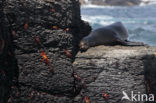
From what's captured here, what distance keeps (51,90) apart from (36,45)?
0.67 metres

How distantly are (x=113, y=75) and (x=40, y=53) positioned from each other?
1058mm

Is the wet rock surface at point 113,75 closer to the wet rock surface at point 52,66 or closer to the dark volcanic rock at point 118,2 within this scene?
the wet rock surface at point 52,66

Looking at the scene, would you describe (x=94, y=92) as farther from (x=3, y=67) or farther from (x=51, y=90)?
(x=3, y=67)

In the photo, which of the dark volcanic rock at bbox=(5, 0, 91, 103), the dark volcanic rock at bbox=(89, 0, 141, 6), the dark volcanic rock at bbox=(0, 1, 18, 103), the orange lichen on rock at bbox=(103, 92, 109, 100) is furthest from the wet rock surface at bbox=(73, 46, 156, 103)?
the dark volcanic rock at bbox=(89, 0, 141, 6)

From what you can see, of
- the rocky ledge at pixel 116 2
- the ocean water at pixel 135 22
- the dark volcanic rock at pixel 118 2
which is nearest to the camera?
the ocean water at pixel 135 22

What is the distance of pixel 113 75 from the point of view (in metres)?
3.11

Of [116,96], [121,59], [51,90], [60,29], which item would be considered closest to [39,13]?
[60,29]

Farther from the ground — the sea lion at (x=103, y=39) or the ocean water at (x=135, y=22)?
the sea lion at (x=103, y=39)

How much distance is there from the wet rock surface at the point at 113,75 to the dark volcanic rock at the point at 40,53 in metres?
0.21

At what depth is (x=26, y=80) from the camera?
3197 mm

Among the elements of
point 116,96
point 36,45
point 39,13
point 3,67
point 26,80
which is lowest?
point 116,96

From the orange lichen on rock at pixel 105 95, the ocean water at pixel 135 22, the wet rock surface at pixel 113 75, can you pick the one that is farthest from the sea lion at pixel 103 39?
the ocean water at pixel 135 22

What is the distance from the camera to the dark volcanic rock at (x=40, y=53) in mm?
3154

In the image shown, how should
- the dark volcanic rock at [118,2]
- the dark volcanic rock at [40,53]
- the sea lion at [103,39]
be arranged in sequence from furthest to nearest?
the dark volcanic rock at [118,2] < the sea lion at [103,39] < the dark volcanic rock at [40,53]
